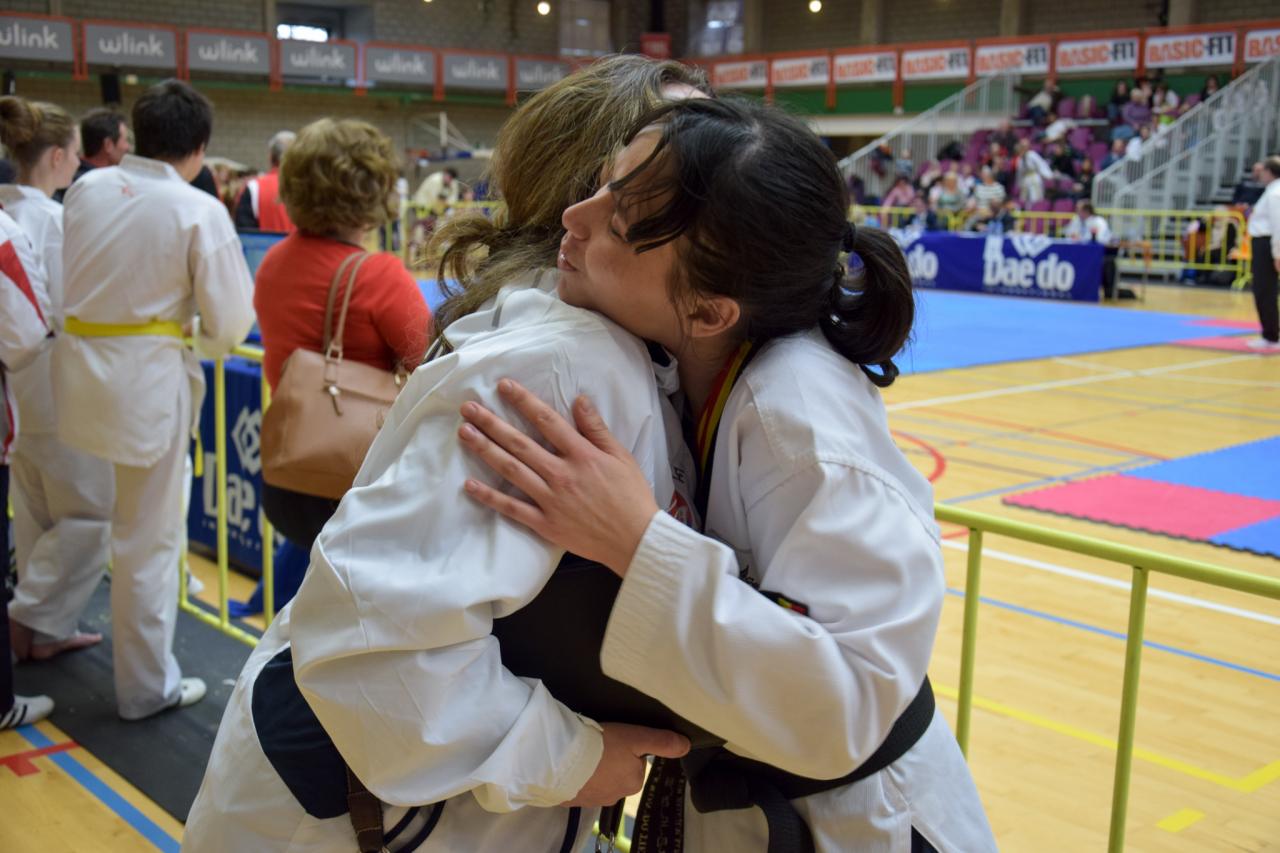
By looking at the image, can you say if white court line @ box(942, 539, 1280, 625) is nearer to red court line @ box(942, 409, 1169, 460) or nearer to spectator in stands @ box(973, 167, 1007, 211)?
red court line @ box(942, 409, 1169, 460)

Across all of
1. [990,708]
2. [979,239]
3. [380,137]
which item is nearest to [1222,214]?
[979,239]

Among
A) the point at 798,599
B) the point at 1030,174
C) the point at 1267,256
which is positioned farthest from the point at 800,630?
the point at 1030,174

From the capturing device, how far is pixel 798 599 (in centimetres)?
105

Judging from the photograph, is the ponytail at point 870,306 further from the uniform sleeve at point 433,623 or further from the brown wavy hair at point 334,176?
the brown wavy hair at point 334,176

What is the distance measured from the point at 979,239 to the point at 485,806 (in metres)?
16.9

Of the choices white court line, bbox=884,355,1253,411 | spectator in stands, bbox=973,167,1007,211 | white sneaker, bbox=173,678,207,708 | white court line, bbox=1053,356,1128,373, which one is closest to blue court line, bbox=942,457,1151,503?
white court line, bbox=884,355,1253,411

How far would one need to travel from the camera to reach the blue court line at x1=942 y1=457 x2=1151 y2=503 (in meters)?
6.49

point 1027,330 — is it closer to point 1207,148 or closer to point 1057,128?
point 1207,148

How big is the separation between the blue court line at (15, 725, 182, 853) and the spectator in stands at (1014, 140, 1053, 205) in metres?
19.1

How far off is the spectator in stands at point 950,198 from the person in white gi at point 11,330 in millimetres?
18295

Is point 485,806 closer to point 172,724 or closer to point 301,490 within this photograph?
point 301,490

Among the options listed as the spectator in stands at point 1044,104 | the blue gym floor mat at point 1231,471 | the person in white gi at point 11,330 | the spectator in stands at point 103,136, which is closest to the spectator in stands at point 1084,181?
the spectator in stands at point 1044,104

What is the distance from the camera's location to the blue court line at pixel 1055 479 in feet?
21.3

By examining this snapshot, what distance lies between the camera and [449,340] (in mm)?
1218
